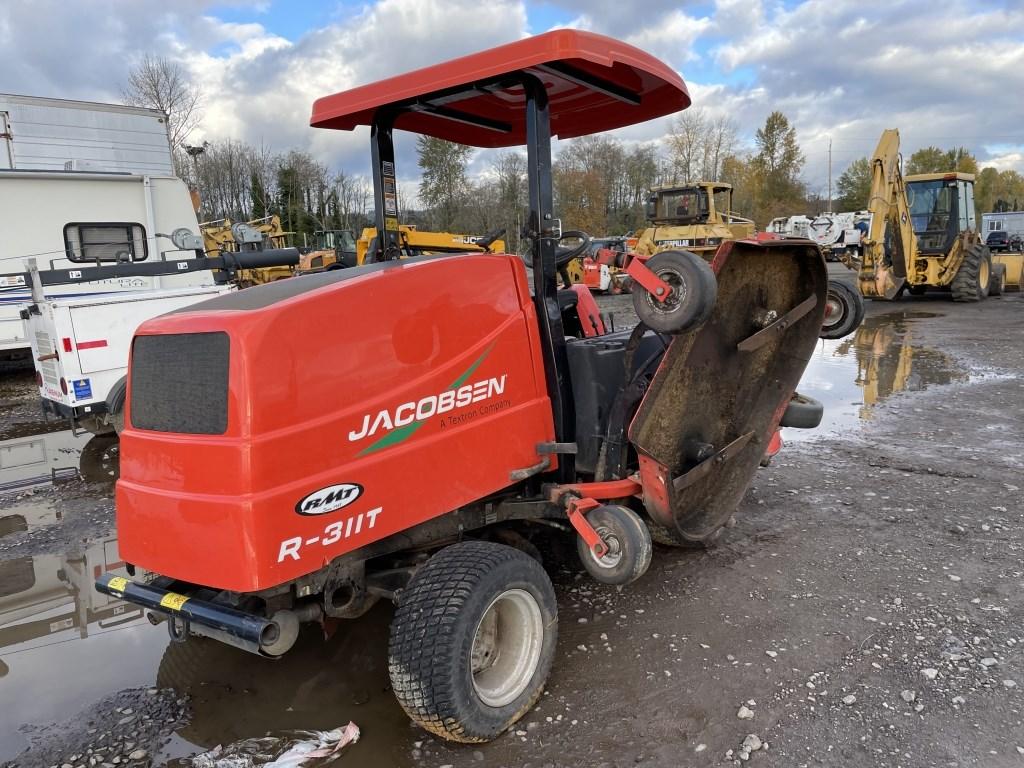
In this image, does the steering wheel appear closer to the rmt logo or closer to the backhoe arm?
the rmt logo

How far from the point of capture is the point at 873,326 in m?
12.7

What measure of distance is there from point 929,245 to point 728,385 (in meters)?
14.7

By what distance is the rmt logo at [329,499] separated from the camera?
225 centimetres

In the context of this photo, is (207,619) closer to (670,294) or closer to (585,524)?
(585,524)

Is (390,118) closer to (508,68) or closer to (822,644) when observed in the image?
(508,68)

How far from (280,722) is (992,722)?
2.54 meters

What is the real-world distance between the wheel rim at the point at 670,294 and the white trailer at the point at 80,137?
10.3m

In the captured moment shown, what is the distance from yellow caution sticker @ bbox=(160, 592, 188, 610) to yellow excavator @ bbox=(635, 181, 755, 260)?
53.8ft

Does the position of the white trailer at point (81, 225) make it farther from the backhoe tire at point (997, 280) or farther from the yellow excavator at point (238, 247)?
the backhoe tire at point (997, 280)

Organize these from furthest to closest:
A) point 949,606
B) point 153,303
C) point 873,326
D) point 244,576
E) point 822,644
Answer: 1. point 873,326
2. point 153,303
3. point 949,606
4. point 822,644
5. point 244,576

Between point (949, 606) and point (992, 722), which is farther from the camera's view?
point (949, 606)

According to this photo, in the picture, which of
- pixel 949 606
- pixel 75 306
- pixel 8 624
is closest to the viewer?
pixel 949 606

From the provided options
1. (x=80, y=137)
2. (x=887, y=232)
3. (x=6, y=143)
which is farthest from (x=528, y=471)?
(x=887, y=232)

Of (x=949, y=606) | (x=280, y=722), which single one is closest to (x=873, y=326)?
(x=949, y=606)
